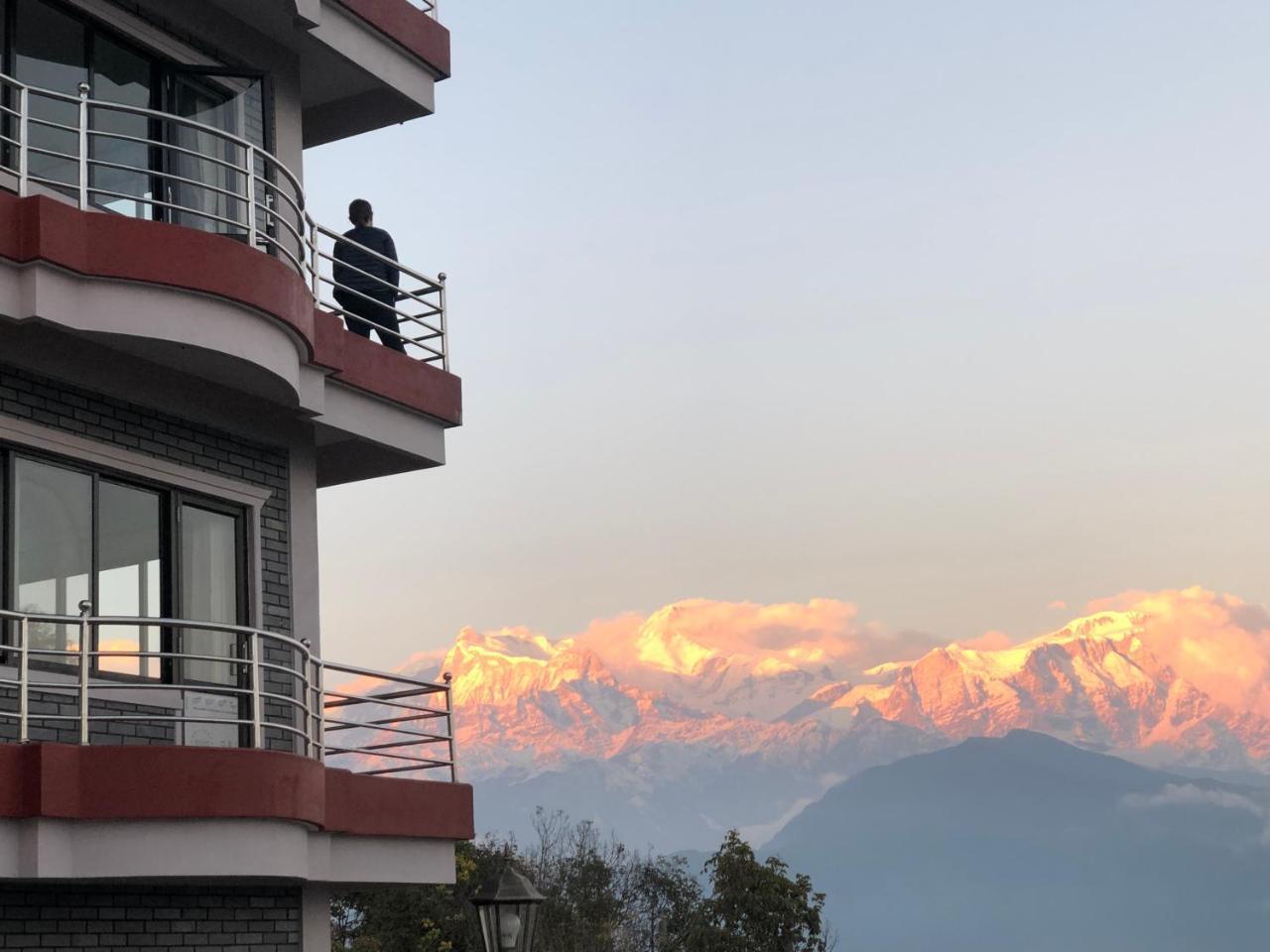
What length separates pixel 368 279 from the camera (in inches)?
532

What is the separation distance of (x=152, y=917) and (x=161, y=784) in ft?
4.69

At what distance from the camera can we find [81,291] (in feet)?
33.7

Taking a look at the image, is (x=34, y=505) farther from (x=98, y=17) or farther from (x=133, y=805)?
(x=98, y=17)

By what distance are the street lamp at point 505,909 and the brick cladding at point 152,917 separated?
120 cm

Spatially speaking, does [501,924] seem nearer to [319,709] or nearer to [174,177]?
[319,709]

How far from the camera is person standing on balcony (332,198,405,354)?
13375mm

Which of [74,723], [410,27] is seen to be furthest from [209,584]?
[410,27]

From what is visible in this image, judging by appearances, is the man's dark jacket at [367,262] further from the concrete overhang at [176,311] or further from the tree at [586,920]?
the tree at [586,920]

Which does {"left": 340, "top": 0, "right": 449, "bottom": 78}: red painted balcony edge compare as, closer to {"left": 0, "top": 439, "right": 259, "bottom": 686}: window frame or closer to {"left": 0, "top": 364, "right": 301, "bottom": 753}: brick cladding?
{"left": 0, "top": 364, "right": 301, "bottom": 753}: brick cladding

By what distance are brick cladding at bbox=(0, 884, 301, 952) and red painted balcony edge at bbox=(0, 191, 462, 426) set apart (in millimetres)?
3443

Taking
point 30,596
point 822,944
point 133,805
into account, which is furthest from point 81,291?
point 822,944

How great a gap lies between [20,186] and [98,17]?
1.85m

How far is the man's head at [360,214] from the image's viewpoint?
13656mm

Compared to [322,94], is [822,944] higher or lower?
lower
